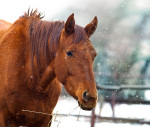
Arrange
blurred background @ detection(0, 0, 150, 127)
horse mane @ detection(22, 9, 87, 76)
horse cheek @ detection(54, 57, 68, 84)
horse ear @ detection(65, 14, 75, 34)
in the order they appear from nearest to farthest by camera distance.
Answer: horse cheek @ detection(54, 57, 68, 84) → horse ear @ detection(65, 14, 75, 34) → horse mane @ detection(22, 9, 87, 76) → blurred background @ detection(0, 0, 150, 127)

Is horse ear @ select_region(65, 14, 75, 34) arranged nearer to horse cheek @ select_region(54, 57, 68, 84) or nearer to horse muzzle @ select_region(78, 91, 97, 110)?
horse cheek @ select_region(54, 57, 68, 84)

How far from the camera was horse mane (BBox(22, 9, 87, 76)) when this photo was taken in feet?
9.81

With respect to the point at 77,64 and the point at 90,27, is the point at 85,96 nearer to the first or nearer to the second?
the point at 77,64

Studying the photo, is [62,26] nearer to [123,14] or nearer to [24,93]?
[24,93]

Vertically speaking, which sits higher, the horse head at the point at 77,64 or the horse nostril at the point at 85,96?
the horse head at the point at 77,64

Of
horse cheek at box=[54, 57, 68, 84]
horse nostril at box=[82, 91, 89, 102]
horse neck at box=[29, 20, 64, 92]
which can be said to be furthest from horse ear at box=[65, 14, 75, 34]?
horse nostril at box=[82, 91, 89, 102]

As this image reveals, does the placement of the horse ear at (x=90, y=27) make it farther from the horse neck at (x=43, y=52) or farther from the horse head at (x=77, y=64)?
the horse neck at (x=43, y=52)

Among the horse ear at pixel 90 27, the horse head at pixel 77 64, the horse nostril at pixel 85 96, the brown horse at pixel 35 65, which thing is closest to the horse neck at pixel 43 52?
the brown horse at pixel 35 65

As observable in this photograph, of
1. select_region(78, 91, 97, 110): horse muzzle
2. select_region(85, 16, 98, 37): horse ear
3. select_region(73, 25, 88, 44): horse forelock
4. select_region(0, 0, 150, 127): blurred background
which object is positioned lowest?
select_region(78, 91, 97, 110): horse muzzle

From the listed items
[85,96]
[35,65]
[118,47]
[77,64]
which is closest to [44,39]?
[35,65]

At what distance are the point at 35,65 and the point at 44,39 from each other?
33 cm

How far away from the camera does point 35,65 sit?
122 inches

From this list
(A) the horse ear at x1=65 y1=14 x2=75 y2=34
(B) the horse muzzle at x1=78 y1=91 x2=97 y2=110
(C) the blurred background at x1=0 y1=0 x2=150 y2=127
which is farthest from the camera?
(C) the blurred background at x1=0 y1=0 x2=150 y2=127

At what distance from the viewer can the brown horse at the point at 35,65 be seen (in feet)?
9.29
